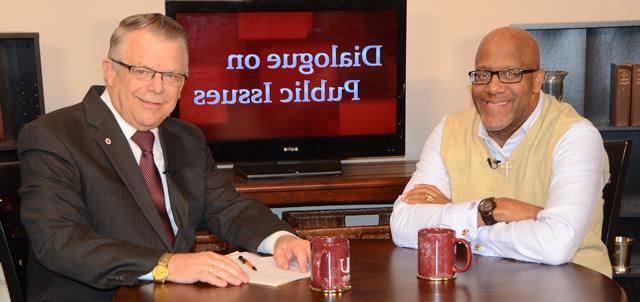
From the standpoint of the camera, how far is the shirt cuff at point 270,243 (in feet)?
8.72

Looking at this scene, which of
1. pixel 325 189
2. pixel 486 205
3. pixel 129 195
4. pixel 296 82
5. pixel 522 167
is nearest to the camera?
pixel 129 195

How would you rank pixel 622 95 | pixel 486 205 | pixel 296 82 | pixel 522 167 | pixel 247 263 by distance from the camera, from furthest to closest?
pixel 622 95 → pixel 296 82 → pixel 522 167 → pixel 486 205 → pixel 247 263

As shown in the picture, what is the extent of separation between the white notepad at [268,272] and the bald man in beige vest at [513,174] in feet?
1.41

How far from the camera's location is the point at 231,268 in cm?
229

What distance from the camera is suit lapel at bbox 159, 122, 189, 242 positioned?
9.01 feet

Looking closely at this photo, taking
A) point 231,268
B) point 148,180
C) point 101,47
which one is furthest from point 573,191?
point 101,47

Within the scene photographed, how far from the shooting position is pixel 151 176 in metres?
2.71

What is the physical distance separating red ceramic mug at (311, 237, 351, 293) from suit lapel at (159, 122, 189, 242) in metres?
0.64

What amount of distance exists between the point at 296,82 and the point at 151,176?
5.55 feet

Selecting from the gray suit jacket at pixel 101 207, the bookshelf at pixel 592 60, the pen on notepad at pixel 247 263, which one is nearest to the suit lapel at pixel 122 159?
the gray suit jacket at pixel 101 207

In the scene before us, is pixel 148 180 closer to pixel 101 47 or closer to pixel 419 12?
pixel 101 47

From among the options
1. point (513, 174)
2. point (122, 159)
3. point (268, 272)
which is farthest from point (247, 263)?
point (513, 174)

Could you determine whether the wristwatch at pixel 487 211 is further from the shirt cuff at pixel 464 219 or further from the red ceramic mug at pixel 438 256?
the red ceramic mug at pixel 438 256

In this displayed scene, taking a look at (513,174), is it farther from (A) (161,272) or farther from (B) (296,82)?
(B) (296,82)
